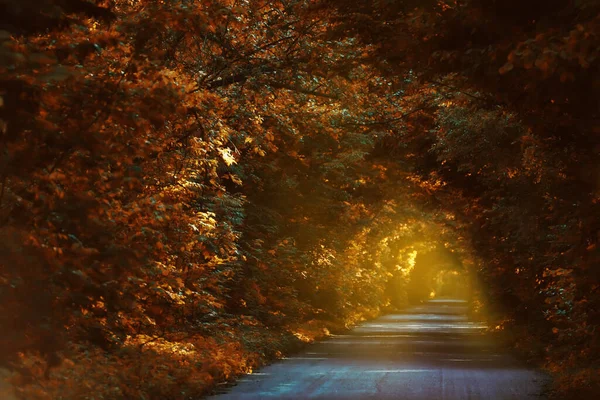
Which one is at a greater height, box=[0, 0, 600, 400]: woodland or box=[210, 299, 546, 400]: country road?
box=[0, 0, 600, 400]: woodland

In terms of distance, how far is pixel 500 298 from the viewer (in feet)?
127

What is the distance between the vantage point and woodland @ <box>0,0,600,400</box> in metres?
10.1

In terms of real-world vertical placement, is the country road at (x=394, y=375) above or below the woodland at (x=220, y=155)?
below

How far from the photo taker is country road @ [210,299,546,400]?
17.3m

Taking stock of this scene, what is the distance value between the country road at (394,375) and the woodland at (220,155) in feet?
2.78

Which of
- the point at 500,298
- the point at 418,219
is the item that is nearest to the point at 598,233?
the point at 500,298

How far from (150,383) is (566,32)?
8043 mm

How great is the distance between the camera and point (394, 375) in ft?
69.5

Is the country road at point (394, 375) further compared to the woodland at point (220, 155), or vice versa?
the country road at point (394, 375)

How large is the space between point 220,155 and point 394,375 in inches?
242

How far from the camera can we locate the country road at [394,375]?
682 inches

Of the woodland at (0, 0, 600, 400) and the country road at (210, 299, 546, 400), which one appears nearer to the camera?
the woodland at (0, 0, 600, 400)

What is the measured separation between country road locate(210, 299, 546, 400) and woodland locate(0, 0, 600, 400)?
85cm

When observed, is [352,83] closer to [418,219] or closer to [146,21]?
[146,21]
